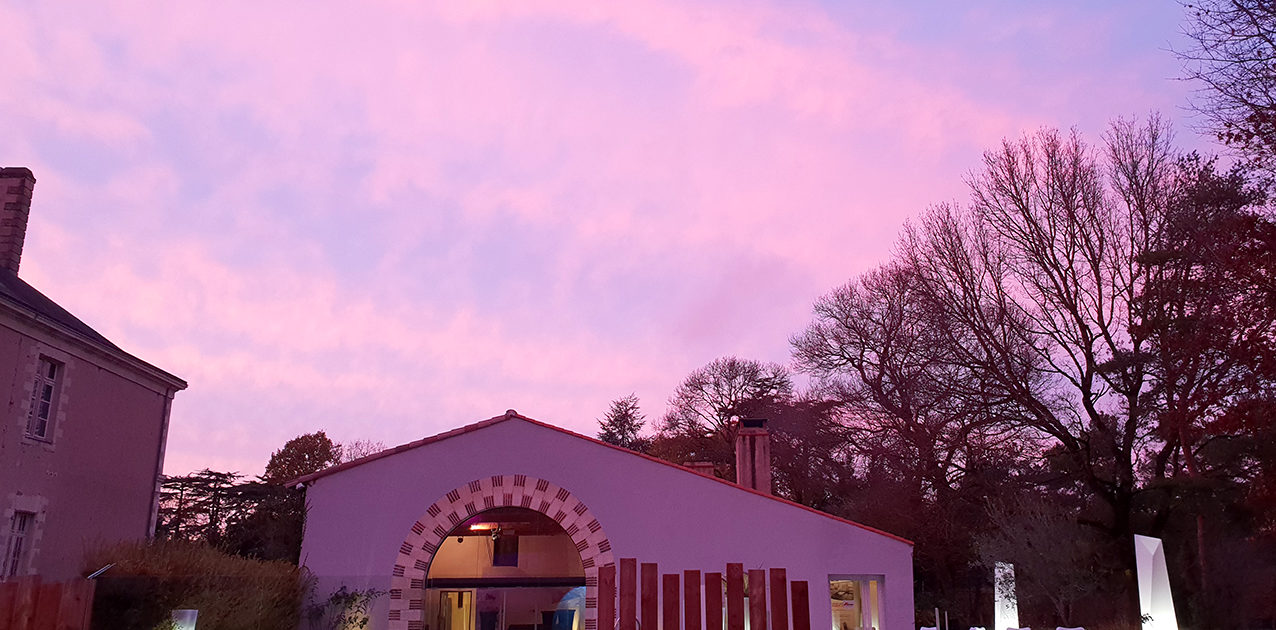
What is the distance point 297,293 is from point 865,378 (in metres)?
18.7

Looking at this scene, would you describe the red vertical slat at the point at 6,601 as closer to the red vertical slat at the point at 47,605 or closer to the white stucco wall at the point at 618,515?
the red vertical slat at the point at 47,605

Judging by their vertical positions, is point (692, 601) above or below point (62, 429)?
below

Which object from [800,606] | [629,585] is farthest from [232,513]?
[800,606]

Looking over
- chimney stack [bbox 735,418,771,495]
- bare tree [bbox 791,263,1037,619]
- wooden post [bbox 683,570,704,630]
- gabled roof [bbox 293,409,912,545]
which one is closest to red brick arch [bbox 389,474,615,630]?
gabled roof [bbox 293,409,912,545]

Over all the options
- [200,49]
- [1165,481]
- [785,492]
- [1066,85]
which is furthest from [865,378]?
[200,49]

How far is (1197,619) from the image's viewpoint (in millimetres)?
23078

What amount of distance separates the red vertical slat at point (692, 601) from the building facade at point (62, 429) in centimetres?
1231

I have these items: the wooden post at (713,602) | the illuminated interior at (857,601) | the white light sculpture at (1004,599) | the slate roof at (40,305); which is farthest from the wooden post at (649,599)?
the white light sculpture at (1004,599)

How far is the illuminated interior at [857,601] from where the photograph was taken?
15.8 meters

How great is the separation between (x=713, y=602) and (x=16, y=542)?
1643cm

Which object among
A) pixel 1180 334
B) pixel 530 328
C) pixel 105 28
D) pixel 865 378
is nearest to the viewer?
pixel 105 28

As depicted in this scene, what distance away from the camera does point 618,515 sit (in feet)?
51.6

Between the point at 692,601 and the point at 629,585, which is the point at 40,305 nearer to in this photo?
the point at 629,585

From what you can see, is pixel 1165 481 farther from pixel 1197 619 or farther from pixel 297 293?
pixel 297 293
